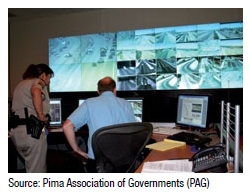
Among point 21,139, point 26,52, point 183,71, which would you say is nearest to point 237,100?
point 183,71

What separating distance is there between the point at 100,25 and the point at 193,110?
2063 mm

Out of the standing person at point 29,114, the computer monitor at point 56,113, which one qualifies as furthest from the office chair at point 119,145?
the computer monitor at point 56,113

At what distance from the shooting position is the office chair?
57.4 inches

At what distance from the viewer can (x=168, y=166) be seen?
1.30 meters

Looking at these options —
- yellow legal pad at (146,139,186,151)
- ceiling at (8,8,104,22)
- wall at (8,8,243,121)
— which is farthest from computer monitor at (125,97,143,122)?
ceiling at (8,8,104,22)

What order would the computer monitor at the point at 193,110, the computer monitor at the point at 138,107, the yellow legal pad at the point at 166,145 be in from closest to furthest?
1. the yellow legal pad at the point at 166,145
2. the computer monitor at the point at 193,110
3. the computer monitor at the point at 138,107

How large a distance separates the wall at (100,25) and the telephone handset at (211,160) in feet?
4.71

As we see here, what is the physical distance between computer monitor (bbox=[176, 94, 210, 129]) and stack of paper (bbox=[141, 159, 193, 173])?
739 millimetres

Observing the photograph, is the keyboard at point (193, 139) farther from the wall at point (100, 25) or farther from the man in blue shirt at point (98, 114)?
the wall at point (100, 25)

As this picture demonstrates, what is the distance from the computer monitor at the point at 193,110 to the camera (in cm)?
203

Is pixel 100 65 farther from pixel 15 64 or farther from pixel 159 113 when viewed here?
pixel 15 64

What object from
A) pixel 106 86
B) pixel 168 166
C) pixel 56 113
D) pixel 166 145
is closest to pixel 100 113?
pixel 106 86

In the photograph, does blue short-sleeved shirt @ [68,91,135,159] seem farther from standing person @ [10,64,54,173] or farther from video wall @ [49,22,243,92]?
video wall @ [49,22,243,92]
